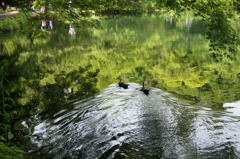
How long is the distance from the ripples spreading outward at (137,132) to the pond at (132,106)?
0.02 metres

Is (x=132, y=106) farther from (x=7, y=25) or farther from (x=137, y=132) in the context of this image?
(x=7, y=25)

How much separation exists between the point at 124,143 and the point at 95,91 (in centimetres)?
368

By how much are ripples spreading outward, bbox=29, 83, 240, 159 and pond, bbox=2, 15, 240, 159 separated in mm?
19

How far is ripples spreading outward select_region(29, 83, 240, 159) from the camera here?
4398mm

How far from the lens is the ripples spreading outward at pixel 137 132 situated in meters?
4.40

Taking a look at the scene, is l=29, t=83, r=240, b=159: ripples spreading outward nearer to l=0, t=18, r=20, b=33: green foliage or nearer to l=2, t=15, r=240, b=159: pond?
l=2, t=15, r=240, b=159: pond

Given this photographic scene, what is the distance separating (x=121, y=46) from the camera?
16688 mm

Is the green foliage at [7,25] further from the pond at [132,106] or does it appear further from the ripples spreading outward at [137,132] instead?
the ripples spreading outward at [137,132]

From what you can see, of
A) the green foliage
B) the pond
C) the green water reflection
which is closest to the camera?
the pond

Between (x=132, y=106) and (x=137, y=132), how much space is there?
163 cm

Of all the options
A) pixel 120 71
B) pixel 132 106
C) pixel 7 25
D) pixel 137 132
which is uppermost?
pixel 7 25

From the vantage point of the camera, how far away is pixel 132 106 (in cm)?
672

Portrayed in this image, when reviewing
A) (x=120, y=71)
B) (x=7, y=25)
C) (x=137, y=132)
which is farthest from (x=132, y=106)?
(x=7, y=25)

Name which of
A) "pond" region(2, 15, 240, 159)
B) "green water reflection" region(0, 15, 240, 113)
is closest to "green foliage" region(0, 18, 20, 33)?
"green water reflection" region(0, 15, 240, 113)
